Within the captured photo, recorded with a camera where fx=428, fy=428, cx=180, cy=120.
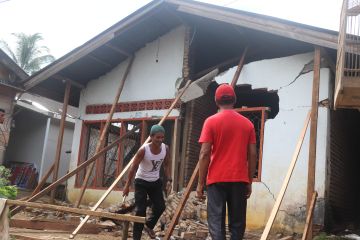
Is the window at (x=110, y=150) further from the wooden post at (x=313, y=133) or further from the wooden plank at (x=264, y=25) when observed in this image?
the wooden post at (x=313, y=133)

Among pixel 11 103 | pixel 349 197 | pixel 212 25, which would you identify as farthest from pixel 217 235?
pixel 11 103

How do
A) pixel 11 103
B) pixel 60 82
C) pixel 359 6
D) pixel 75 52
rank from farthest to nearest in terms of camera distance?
pixel 11 103, pixel 60 82, pixel 75 52, pixel 359 6

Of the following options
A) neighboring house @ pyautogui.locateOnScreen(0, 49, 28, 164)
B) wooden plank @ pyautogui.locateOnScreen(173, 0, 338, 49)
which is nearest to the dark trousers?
wooden plank @ pyautogui.locateOnScreen(173, 0, 338, 49)

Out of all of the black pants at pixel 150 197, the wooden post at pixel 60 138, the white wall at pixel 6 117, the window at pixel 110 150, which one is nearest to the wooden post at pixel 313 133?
the black pants at pixel 150 197

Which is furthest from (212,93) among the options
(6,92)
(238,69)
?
(6,92)

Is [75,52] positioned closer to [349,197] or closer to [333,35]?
[333,35]

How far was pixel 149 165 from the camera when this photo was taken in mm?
5645

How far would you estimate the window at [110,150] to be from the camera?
10891mm

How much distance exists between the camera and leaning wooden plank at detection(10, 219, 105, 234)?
7086 millimetres

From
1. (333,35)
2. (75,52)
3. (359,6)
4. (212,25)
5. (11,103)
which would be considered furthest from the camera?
(11,103)

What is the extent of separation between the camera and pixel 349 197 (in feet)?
33.4

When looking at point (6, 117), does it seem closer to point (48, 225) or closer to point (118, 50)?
point (118, 50)

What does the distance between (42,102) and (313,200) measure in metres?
9.60

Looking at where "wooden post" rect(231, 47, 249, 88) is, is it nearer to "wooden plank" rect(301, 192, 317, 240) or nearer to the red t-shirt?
"wooden plank" rect(301, 192, 317, 240)
